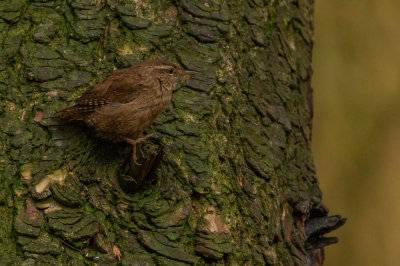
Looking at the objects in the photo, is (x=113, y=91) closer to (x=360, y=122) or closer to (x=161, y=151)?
(x=161, y=151)

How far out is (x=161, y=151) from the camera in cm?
305

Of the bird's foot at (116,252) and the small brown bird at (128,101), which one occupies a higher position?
the small brown bird at (128,101)

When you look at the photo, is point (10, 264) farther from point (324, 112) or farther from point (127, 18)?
point (324, 112)

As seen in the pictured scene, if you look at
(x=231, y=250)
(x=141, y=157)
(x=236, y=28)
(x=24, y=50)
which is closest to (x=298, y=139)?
(x=236, y=28)

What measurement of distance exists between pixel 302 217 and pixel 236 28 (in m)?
1.57

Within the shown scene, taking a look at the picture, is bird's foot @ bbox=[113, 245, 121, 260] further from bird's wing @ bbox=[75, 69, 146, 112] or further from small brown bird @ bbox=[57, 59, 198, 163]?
bird's wing @ bbox=[75, 69, 146, 112]

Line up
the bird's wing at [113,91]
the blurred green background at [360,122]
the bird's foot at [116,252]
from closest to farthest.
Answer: the bird's foot at [116,252]
the bird's wing at [113,91]
the blurred green background at [360,122]

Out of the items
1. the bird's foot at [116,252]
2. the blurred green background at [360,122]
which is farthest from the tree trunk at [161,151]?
the blurred green background at [360,122]

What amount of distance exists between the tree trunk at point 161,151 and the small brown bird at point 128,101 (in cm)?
8

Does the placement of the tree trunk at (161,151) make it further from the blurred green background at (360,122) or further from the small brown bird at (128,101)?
the blurred green background at (360,122)

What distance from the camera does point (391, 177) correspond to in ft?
22.2

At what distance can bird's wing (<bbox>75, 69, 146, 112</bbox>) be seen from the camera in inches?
132

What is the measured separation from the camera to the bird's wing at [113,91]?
11.0 ft

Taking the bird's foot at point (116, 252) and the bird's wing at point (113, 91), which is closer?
the bird's foot at point (116, 252)
